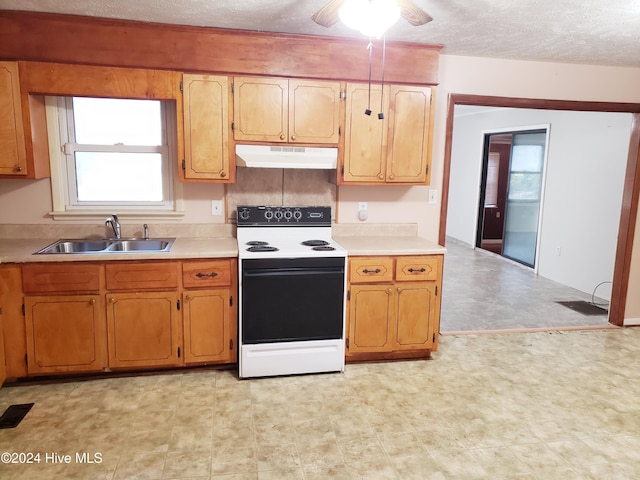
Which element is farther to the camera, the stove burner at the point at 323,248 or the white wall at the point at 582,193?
the white wall at the point at 582,193

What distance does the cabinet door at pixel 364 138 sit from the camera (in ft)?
10.6

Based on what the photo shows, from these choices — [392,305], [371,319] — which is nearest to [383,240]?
[392,305]

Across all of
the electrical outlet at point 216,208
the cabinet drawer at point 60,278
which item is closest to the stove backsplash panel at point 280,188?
the electrical outlet at point 216,208

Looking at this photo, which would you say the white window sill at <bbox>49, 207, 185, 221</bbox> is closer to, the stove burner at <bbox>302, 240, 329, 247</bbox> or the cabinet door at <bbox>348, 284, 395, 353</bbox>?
the stove burner at <bbox>302, 240, 329, 247</bbox>

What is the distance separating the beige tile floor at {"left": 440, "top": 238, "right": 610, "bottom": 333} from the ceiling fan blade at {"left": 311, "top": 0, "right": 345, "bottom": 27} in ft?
9.06

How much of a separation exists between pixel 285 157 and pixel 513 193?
4.78 m

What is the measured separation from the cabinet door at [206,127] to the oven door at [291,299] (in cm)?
72

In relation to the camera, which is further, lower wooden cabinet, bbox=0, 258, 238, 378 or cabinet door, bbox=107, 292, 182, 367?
cabinet door, bbox=107, 292, 182, 367

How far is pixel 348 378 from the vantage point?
10.2ft

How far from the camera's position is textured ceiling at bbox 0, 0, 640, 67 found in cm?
249

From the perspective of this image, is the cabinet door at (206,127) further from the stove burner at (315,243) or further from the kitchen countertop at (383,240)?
the kitchen countertop at (383,240)

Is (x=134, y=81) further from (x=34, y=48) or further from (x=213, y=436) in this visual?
(x=213, y=436)

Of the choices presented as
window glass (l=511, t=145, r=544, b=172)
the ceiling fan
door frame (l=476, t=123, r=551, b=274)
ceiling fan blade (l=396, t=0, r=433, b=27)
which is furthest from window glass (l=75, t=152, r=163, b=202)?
window glass (l=511, t=145, r=544, b=172)

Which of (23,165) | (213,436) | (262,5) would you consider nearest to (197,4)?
(262,5)
